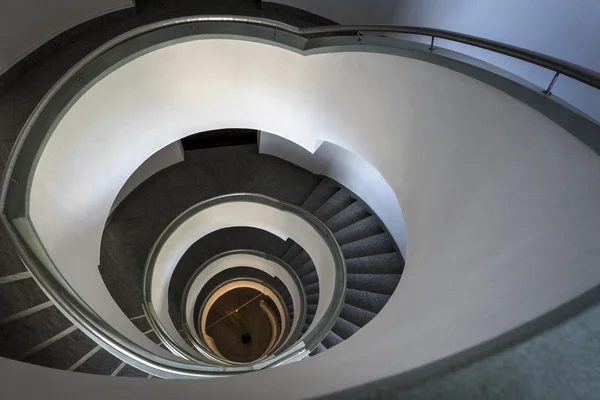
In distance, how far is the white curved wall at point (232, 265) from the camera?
29.2ft

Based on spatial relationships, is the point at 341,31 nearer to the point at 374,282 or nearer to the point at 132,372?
the point at 132,372

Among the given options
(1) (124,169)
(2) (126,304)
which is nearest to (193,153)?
(1) (124,169)

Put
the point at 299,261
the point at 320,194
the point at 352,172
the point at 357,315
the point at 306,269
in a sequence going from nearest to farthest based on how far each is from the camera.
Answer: the point at 357,315 → the point at 352,172 → the point at 320,194 → the point at 306,269 → the point at 299,261

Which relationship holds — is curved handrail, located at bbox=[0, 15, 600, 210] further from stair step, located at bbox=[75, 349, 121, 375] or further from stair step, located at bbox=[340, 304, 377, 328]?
stair step, located at bbox=[340, 304, 377, 328]

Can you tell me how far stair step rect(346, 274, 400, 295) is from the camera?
21.3ft

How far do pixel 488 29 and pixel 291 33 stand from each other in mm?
2798

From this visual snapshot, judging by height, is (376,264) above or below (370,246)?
below

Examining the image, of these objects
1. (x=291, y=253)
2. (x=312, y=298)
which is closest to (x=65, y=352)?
(x=312, y=298)

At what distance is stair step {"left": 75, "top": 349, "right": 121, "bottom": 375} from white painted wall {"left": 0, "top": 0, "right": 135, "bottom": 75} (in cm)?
342

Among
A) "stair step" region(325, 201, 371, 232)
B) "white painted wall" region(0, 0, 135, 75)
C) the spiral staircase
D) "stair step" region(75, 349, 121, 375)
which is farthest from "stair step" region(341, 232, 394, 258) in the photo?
"white painted wall" region(0, 0, 135, 75)

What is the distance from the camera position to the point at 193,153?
8.45m

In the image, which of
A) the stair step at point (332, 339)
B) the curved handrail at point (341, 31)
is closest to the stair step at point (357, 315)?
the stair step at point (332, 339)

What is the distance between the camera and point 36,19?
459 cm

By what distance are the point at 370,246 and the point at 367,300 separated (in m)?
1.24
